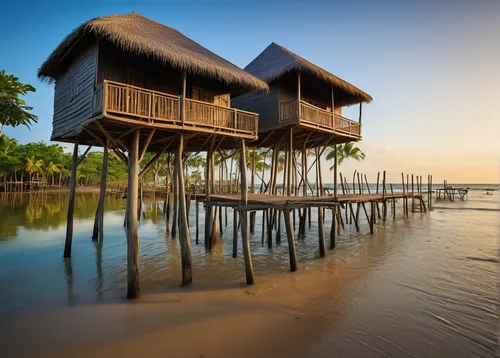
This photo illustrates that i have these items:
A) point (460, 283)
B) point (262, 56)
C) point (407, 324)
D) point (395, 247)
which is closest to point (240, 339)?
point (407, 324)

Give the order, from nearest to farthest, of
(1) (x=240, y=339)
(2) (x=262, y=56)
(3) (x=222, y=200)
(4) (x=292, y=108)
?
(1) (x=240, y=339), (3) (x=222, y=200), (4) (x=292, y=108), (2) (x=262, y=56)

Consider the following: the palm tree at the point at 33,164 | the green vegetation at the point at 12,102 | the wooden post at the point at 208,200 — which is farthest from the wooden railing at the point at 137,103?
the palm tree at the point at 33,164

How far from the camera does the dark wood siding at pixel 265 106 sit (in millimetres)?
13273

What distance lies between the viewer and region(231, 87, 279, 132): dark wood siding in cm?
1327

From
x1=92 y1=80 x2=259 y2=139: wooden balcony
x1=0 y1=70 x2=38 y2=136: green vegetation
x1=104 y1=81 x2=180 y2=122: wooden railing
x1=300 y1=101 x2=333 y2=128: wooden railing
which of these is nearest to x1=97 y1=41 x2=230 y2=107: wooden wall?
x1=92 y1=80 x2=259 y2=139: wooden balcony

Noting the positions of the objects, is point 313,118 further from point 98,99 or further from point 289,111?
point 98,99

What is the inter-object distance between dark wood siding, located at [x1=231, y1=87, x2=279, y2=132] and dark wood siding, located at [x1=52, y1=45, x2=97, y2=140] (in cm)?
760

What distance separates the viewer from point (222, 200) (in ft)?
33.4

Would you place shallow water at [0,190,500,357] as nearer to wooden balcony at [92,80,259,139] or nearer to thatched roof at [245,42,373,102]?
wooden balcony at [92,80,259,139]

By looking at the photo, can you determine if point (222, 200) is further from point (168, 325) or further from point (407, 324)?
point (407, 324)

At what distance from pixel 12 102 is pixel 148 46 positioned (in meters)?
19.8

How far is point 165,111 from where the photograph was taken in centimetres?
774

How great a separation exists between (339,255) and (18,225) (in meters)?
17.5

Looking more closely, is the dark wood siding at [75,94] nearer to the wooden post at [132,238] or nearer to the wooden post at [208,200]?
the wooden post at [132,238]
